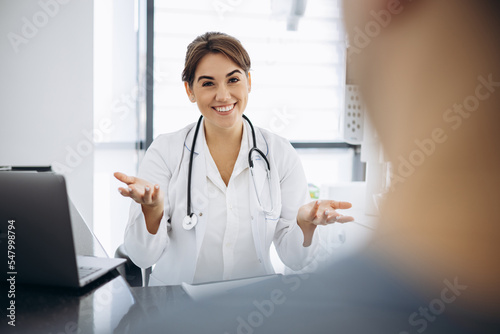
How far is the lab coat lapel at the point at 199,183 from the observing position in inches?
55.0

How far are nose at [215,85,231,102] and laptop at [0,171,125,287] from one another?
83 cm

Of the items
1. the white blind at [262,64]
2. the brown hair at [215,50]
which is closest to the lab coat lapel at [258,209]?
the brown hair at [215,50]

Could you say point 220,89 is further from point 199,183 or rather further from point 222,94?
point 199,183

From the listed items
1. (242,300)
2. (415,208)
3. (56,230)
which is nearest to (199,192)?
(56,230)

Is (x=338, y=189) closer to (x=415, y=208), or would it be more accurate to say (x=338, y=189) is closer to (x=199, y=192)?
(x=199, y=192)

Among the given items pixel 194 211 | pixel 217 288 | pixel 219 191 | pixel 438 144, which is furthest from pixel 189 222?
pixel 438 144

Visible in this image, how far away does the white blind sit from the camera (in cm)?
276

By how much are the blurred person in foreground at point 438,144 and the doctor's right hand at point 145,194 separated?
74 centimetres

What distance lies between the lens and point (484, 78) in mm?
281

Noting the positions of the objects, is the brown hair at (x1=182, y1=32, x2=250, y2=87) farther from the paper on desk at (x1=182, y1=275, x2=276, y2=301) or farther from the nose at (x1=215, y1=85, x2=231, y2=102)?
the paper on desk at (x1=182, y1=275, x2=276, y2=301)

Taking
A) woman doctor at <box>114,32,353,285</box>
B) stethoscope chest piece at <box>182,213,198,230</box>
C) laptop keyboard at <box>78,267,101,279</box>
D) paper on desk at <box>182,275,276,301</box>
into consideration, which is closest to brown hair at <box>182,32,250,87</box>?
woman doctor at <box>114,32,353,285</box>

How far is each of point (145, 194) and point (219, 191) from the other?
46 centimetres

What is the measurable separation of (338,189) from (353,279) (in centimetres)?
169

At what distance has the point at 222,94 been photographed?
4.76 ft
